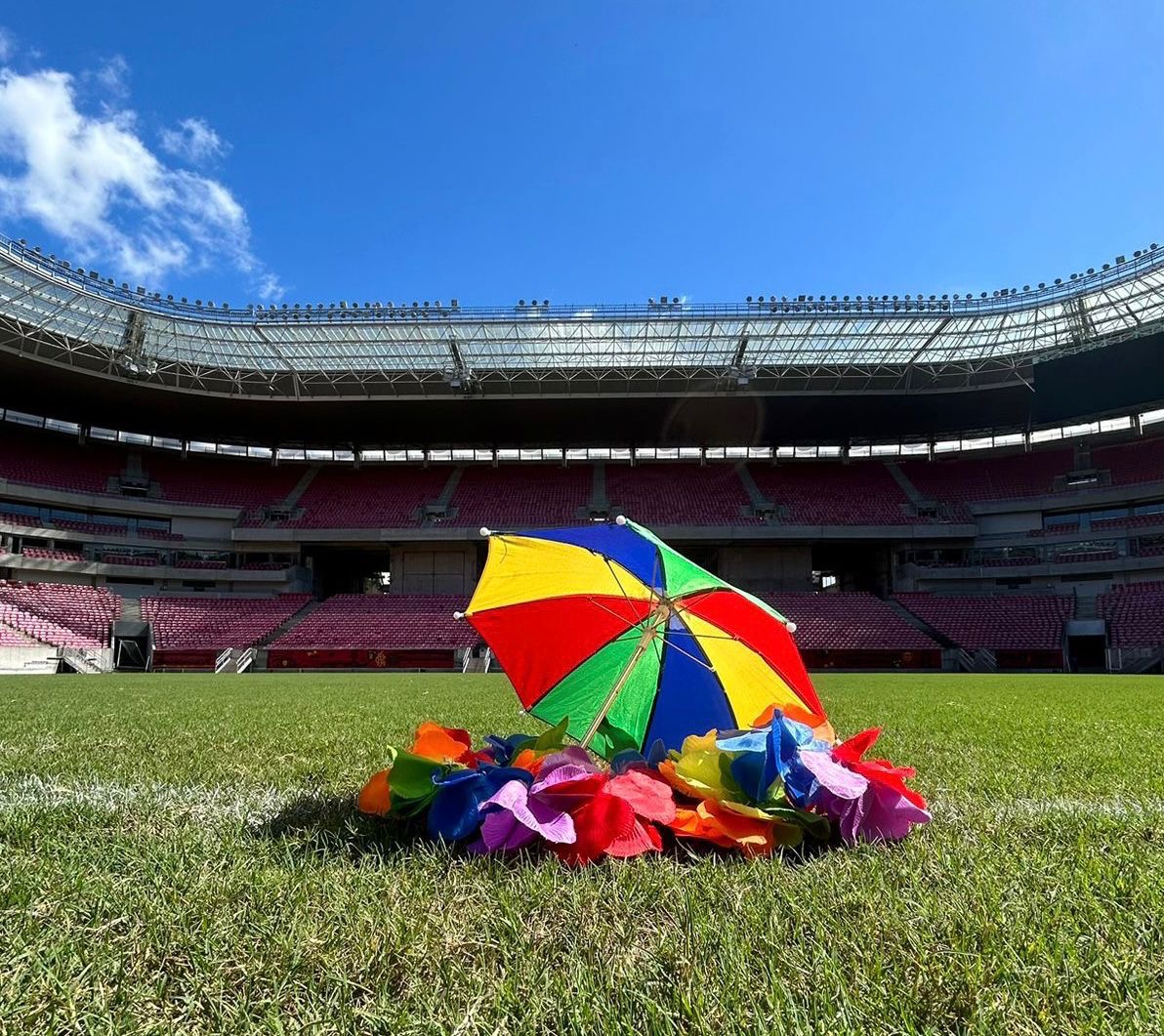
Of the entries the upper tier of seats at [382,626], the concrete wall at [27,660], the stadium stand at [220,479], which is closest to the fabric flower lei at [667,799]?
the upper tier of seats at [382,626]

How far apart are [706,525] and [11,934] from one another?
107 ft

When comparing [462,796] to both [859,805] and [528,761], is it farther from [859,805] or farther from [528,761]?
[859,805]

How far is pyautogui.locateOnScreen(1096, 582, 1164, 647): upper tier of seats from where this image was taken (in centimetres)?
2564

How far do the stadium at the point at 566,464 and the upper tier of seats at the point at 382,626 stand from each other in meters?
0.15

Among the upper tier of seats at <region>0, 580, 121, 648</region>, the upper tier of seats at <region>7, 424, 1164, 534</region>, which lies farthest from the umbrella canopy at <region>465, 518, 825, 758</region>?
the upper tier of seats at <region>7, 424, 1164, 534</region>

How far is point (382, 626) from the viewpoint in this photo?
30.0 m

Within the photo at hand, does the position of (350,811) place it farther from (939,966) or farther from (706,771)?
(939,966)

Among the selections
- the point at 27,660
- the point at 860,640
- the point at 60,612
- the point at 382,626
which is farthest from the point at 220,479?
the point at 860,640

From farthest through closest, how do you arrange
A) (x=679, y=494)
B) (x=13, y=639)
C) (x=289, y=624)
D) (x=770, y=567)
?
(x=679, y=494) → (x=770, y=567) → (x=289, y=624) → (x=13, y=639)

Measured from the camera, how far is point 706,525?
33.4 metres

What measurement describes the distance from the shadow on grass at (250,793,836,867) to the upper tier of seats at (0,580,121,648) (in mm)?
29662

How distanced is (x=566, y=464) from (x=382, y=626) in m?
14.8

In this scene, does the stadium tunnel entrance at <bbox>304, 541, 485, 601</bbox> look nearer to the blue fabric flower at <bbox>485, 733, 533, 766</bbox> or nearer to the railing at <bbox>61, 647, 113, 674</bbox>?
the railing at <bbox>61, 647, 113, 674</bbox>

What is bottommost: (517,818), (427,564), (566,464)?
(517,818)
